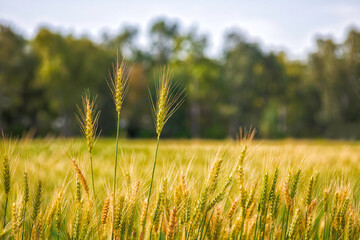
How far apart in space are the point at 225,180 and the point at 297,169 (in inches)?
13.5

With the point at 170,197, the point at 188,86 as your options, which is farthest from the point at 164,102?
the point at 188,86

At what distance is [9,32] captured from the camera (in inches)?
1147

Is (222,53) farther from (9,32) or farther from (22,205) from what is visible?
(22,205)

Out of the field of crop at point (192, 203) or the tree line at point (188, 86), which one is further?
the tree line at point (188, 86)

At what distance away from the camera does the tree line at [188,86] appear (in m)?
28.7

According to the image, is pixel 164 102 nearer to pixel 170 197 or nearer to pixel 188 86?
pixel 170 197

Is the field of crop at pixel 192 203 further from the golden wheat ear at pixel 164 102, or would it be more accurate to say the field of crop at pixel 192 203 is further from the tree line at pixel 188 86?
the tree line at pixel 188 86

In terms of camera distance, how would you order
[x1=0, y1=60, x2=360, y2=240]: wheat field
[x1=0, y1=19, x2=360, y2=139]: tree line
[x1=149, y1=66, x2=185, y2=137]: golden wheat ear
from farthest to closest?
[x1=0, y1=19, x2=360, y2=139]: tree line < [x1=0, y1=60, x2=360, y2=240]: wheat field < [x1=149, y1=66, x2=185, y2=137]: golden wheat ear

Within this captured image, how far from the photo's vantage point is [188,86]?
118ft

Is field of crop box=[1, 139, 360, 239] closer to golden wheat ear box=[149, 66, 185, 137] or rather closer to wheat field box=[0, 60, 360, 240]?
wheat field box=[0, 60, 360, 240]

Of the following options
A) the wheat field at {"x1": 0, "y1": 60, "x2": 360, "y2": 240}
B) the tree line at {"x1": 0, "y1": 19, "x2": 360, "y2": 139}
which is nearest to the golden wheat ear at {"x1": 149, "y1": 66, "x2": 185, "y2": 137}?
the wheat field at {"x1": 0, "y1": 60, "x2": 360, "y2": 240}

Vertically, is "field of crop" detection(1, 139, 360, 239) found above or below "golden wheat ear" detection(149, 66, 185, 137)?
below

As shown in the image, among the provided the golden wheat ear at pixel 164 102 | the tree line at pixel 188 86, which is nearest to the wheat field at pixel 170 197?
the golden wheat ear at pixel 164 102

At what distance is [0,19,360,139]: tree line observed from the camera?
28688mm
